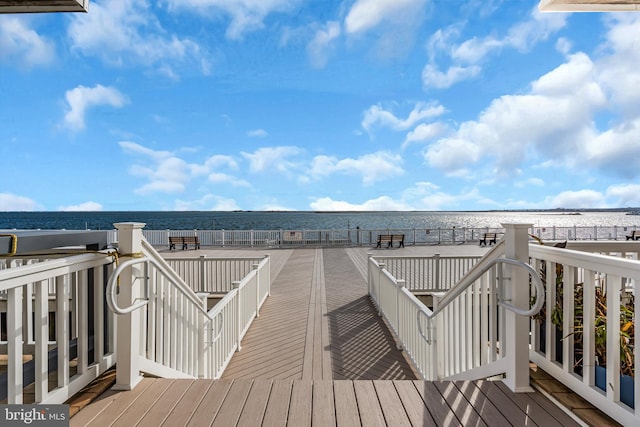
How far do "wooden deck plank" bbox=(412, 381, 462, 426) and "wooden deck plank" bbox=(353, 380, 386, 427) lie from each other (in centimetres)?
30

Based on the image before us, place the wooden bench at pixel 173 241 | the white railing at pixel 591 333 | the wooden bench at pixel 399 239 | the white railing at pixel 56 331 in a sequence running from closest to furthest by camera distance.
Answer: the white railing at pixel 56 331 < the white railing at pixel 591 333 < the wooden bench at pixel 173 241 < the wooden bench at pixel 399 239

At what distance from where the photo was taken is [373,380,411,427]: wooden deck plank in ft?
5.52

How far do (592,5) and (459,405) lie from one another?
213 inches

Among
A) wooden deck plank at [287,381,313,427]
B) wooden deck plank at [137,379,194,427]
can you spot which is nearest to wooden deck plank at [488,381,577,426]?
wooden deck plank at [287,381,313,427]

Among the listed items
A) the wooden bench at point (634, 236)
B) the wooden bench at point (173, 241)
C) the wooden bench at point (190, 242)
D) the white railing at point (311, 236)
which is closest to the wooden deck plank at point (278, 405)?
the white railing at point (311, 236)

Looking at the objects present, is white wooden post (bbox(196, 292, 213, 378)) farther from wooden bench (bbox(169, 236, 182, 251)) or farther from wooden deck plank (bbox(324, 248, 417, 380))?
wooden bench (bbox(169, 236, 182, 251))

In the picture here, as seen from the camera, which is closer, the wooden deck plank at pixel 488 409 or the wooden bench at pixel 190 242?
→ the wooden deck plank at pixel 488 409

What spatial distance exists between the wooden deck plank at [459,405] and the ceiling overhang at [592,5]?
16.6 feet

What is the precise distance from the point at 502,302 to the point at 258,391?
1.69 meters

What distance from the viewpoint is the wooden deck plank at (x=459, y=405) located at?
1.66m

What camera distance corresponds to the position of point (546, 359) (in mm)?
2072

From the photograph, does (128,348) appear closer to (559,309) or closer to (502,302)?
(502,302)

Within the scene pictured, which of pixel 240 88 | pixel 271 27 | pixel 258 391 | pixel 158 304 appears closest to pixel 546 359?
pixel 258 391

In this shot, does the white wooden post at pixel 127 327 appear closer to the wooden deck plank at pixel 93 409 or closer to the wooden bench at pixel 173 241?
the wooden deck plank at pixel 93 409
